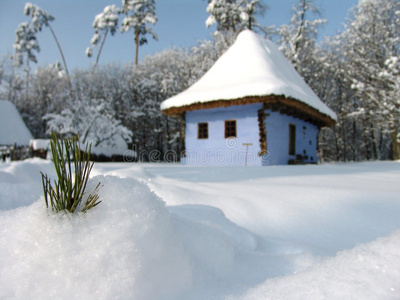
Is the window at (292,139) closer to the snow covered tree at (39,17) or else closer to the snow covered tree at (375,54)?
the snow covered tree at (375,54)

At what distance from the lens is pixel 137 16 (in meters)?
23.9

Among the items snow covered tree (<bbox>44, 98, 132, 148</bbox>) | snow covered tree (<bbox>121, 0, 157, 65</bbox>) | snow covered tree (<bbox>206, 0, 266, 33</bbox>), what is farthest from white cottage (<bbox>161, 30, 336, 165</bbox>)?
snow covered tree (<bbox>121, 0, 157, 65</bbox>)

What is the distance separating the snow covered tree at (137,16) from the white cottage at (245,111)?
15.3 metres

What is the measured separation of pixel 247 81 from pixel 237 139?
87.1 inches

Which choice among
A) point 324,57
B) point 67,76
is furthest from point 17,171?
point 67,76

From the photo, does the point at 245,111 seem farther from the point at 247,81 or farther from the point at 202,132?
the point at 202,132

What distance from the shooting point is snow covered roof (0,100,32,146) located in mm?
20453

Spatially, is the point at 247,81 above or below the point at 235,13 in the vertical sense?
below

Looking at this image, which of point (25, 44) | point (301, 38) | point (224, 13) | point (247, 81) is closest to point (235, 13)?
point (224, 13)

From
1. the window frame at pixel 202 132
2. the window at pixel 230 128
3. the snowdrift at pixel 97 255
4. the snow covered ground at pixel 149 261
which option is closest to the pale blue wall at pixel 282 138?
the window at pixel 230 128

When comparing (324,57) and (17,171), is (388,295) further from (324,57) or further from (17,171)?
(324,57)

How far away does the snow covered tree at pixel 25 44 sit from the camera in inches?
982

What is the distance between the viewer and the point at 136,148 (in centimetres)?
2208

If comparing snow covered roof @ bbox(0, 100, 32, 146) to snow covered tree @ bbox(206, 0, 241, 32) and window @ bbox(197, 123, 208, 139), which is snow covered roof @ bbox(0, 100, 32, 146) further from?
snow covered tree @ bbox(206, 0, 241, 32)
